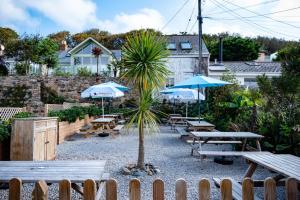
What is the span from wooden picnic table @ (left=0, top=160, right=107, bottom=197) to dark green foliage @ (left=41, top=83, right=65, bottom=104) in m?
19.0

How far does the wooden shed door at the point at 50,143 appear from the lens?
24.0ft

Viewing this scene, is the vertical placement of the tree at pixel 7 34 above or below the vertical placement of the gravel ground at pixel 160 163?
above

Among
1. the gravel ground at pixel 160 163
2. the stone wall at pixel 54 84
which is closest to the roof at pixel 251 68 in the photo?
the stone wall at pixel 54 84

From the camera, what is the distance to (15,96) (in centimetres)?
2159

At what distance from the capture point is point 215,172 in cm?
678

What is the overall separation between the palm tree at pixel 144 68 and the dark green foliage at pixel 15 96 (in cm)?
1692

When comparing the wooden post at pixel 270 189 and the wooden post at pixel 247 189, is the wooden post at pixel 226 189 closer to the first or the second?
the wooden post at pixel 247 189

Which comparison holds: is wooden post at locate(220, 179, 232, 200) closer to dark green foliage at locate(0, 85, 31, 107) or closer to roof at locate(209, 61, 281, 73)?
dark green foliage at locate(0, 85, 31, 107)

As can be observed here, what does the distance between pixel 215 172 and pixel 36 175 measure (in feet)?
13.7

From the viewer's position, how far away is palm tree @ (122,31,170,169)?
254 inches

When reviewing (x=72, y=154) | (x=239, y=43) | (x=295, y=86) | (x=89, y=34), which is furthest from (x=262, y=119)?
(x=89, y=34)

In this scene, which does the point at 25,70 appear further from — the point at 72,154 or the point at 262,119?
the point at 262,119

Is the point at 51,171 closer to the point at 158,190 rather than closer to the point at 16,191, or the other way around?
the point at 16,191

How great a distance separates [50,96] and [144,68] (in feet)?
58.4
